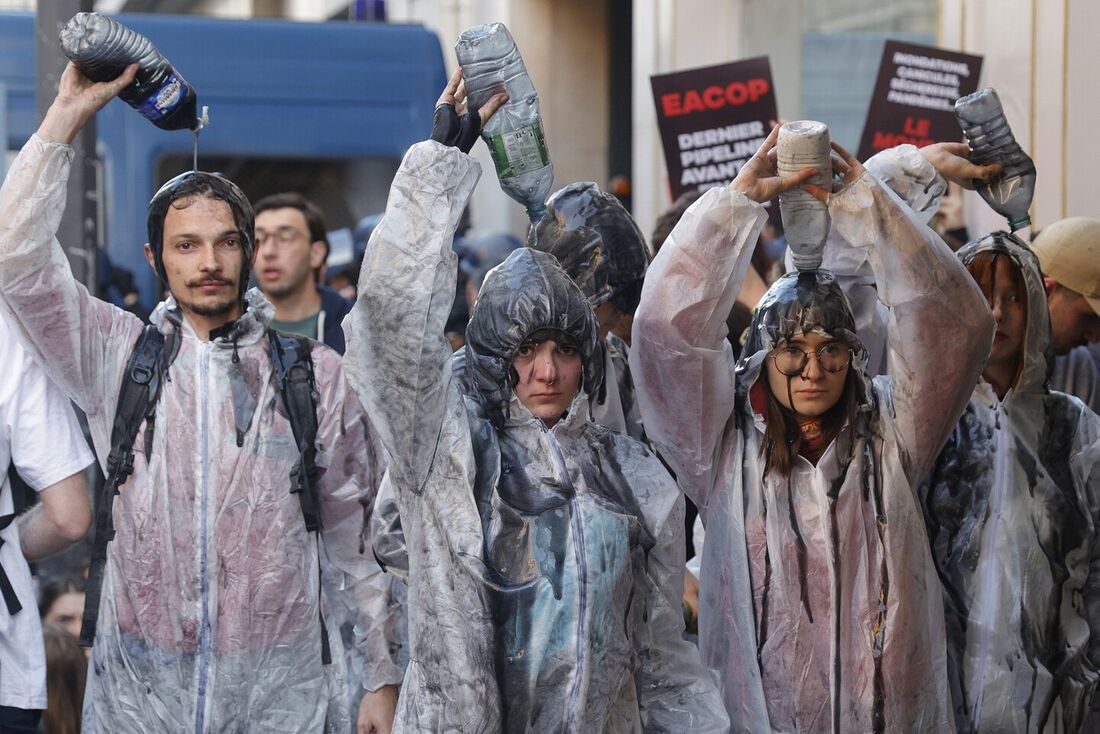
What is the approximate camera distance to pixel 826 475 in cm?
402

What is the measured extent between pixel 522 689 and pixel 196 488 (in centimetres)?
100

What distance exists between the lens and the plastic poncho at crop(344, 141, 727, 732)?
3480mm

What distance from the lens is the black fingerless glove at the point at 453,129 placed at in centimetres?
366

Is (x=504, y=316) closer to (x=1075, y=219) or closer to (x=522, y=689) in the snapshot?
(x=522, y=689)

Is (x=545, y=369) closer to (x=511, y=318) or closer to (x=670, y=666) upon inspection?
(x=511, y=318)

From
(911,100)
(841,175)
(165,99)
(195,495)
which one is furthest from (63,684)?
(911,100)

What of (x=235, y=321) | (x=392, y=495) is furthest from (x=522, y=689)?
(x=235, y=321)

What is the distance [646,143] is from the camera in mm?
12352

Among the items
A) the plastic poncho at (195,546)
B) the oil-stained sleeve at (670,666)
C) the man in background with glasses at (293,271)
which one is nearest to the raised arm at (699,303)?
the oil-stained sleeve at (670,666)

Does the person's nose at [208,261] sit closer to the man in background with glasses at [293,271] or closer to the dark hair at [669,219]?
the dark hair at [669,219]

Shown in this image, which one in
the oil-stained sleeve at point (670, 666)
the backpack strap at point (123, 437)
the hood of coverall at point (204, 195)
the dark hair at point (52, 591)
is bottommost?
the dark hair at point (52, 591)

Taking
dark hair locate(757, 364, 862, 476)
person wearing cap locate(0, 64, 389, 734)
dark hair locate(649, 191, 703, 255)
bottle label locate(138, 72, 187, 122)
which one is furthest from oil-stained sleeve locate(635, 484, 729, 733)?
dark hair locate(649, 191, 703, 255)

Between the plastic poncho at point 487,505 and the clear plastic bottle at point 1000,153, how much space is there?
138 cm

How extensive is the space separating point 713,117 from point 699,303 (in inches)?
136
